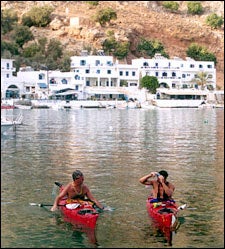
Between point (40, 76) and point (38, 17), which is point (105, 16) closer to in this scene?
point (38, 17)

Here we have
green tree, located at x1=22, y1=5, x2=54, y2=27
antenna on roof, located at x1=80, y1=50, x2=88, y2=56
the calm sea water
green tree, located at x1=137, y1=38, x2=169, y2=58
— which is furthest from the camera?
green tree, located at x1=22, y1=5, x2=54, y2=27

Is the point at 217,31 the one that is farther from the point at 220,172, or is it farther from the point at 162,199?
the point at 162,199

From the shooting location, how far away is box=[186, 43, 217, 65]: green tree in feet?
400

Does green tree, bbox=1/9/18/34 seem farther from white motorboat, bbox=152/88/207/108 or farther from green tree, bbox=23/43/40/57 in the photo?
white motorboat, bbox=152/88/207/108

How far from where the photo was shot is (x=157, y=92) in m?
99.6

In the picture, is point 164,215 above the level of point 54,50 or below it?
below

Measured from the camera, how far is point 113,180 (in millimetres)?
23781

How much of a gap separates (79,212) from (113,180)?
7564mm

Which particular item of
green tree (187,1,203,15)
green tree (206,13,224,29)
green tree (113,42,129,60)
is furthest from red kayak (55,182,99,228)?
green tree (187,1,203,15)

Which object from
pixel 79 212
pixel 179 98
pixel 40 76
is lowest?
pixel 79 212

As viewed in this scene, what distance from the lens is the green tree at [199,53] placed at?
400 ft

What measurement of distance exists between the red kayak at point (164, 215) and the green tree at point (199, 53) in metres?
106

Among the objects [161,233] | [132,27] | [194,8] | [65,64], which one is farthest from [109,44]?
[161,233]

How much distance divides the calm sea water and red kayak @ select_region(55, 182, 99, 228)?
31 centimetres
